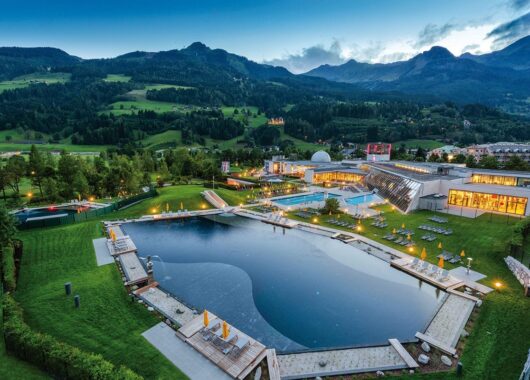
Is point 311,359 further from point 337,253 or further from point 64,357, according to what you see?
point 337,253

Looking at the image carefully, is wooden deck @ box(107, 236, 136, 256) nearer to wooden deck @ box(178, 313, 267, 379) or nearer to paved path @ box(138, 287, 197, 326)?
paved path @ box(138, 287, 197, 326)

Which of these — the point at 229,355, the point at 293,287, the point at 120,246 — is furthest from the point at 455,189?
the point at 120,246

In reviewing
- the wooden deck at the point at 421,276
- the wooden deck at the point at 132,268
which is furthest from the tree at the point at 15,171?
the wooden deck at the point at 421,276

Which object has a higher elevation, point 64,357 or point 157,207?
point 64,357

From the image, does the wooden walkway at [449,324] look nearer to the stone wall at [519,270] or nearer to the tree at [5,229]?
the stone wall at [519,270]

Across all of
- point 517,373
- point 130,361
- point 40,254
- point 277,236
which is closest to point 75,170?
point 40,254

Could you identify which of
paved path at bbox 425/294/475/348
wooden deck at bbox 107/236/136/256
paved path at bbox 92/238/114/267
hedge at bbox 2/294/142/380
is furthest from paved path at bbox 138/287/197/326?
paved path at bbox 425/294/475/348
